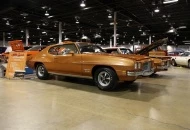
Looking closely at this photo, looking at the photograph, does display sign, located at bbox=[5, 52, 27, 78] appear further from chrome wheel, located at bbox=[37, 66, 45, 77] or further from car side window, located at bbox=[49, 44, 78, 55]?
car side window, located at bbox=[49, 44, 78, 55]

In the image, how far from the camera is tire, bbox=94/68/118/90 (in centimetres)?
566

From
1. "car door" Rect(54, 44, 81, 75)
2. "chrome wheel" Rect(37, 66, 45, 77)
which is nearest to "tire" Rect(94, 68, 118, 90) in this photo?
"car door" Rect(54, 44, 81, 75)

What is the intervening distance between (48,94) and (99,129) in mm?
2731

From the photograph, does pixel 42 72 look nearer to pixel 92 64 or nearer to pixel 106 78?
pixel 92 64

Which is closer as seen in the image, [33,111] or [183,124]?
[183,124]

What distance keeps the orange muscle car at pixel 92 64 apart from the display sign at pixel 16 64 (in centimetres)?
61

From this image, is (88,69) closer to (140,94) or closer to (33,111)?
(140,94)

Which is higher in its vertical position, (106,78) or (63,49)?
(63,49)

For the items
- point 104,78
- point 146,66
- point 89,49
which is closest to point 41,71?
point 89,49

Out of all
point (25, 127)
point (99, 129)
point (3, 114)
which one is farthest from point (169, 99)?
point (3, 114)

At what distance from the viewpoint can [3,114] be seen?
12.3 ft

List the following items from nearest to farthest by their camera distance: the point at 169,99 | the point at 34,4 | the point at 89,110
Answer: the point at 89,110, the point at 169,99, the point at 34,4

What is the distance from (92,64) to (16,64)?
3929 mm

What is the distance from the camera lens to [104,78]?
5.93 m
